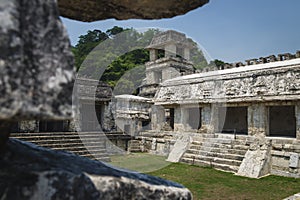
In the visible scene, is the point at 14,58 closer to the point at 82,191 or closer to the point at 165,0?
the point at 82,191

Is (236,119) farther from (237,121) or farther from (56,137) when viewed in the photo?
(56,137)

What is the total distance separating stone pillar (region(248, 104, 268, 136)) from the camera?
41.5 feet

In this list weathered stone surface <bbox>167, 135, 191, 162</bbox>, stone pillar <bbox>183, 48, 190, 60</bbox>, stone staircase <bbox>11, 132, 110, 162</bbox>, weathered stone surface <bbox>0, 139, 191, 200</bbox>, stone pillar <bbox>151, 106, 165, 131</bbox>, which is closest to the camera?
weathered stone surface <bbox>0, 139, 191, 200</bbox>

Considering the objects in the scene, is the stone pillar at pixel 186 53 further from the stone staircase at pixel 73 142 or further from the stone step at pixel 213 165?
the stone step at pixel 213 165

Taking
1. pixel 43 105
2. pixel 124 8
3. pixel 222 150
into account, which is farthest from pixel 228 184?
pixel 43 105

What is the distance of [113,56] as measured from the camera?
3062 cm

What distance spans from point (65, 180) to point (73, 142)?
13.7 m

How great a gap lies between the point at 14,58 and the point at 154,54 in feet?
95.3

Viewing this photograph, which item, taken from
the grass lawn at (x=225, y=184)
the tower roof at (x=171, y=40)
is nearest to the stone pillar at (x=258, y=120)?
the grass lawn at (x=225, y=184)

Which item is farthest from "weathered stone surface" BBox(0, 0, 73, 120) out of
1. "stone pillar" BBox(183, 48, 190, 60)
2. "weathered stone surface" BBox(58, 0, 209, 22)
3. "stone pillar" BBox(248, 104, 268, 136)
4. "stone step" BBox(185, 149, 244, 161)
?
"stone pillar" BBox(183, 48, 190, 60)

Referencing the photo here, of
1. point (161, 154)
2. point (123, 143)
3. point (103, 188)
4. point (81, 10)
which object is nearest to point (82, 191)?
point (103, 188)

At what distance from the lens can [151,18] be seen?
79.4 inches

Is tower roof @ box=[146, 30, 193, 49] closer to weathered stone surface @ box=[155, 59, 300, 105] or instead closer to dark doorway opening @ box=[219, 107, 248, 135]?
dark doorway opening @ box=[219, 107, 248, 135]

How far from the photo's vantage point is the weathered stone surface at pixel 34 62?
3.32ft
